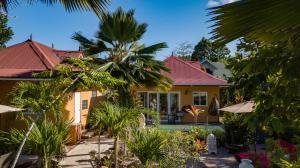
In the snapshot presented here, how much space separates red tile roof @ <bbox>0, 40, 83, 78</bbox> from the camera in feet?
54.5

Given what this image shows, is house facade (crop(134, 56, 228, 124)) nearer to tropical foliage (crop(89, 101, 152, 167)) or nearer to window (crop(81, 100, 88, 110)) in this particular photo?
window (crop(81, 100, 88, 110))

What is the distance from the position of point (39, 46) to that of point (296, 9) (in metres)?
20.3

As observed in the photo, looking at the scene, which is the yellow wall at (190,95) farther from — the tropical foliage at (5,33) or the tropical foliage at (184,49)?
the tropical foliage at (184,49)

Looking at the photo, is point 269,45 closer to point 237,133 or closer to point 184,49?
point 237,133

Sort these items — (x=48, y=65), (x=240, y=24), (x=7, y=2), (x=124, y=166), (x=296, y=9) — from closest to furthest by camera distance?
(x=296, y=9) < (x=240, y=24) < (x=7, y=2) < (x=124, y=166) < (x=48, y=65)

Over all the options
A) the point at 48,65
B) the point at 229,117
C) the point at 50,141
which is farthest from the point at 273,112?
the point at 48,65

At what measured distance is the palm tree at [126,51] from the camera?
14906mm

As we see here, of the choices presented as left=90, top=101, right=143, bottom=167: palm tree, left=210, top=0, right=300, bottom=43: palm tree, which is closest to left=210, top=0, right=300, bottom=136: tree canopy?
left=210, top=0, right=300, bottom=43: palm tree

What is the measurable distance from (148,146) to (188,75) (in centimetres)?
2219

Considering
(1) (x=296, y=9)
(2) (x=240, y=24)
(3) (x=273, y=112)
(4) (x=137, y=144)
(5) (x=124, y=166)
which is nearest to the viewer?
(1) (x=296, y=9)

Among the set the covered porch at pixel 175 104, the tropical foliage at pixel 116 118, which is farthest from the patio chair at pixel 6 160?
the covered porch at pixel 175 104

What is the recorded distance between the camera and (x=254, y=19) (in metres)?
1.18

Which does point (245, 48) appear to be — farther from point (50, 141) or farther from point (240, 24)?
point (50, 141)

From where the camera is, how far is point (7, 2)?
6629mm
